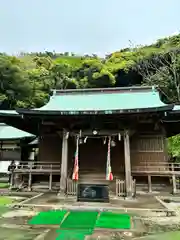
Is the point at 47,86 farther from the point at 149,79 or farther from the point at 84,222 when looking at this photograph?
the point at 84,222

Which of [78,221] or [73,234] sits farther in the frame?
[78,221]

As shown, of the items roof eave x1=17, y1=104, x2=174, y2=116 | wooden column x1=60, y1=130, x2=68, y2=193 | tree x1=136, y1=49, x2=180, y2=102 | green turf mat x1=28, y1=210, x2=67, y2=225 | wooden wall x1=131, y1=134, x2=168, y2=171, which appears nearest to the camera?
green turf mat x1=28, y1=210, x2=67, y2=225

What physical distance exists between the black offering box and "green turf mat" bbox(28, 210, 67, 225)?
71.2 inches

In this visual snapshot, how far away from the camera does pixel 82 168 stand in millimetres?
14172

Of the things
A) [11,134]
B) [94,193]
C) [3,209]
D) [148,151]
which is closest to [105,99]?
[148,151]

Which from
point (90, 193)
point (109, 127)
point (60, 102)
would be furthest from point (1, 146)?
point (90, 193)

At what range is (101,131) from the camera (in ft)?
39.4

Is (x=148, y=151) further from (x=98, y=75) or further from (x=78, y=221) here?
(x=98, y=75)

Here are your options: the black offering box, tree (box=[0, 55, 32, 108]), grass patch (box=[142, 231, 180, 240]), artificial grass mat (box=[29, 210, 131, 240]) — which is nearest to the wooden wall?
the black offering box

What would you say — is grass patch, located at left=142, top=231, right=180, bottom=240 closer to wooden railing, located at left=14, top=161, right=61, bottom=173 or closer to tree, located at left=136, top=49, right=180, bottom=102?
wooden railing, located at left=14, top=161, right=61, bottom=173

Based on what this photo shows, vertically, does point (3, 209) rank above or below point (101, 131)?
below

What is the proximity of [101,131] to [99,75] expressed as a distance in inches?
1311

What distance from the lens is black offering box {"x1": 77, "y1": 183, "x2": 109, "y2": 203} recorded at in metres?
9.48

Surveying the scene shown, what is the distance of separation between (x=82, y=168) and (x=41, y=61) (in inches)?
1928
